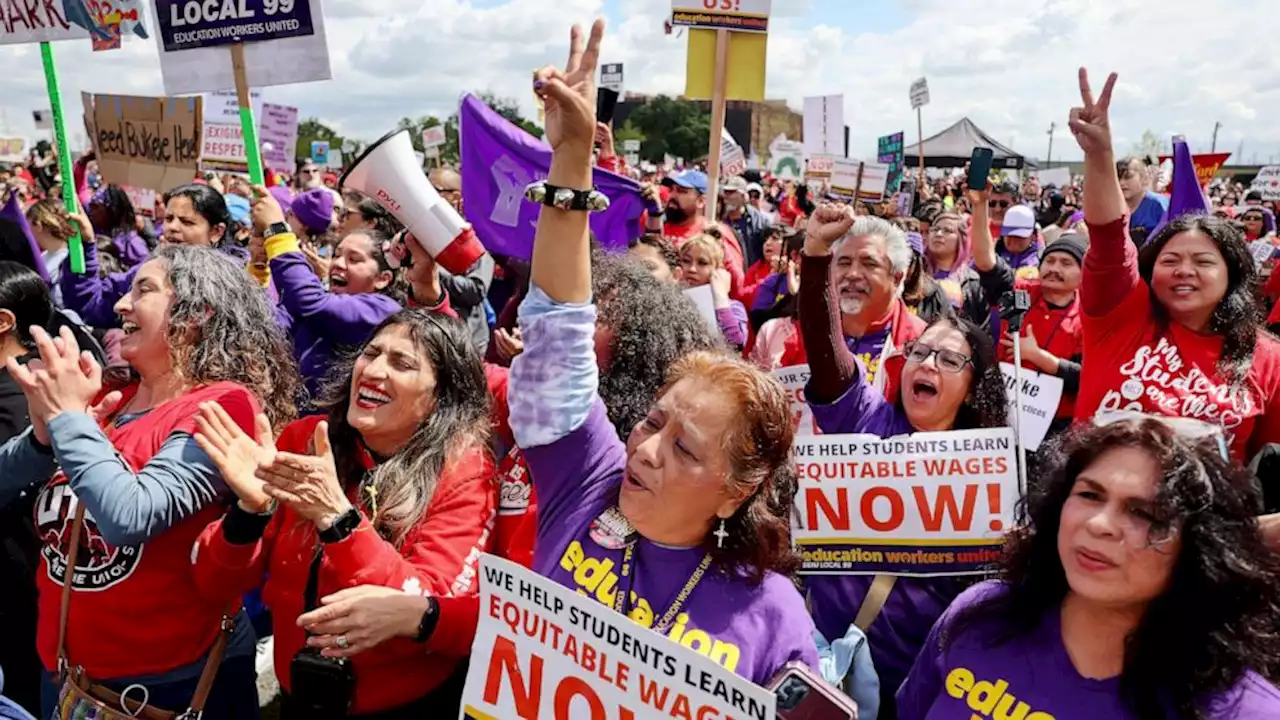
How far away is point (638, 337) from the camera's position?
264cm

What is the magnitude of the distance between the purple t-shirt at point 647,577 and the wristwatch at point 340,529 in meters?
0.38

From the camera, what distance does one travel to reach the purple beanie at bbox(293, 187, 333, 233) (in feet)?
20.6

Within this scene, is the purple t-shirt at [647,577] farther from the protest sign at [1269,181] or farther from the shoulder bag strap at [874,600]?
the protest sign at [1269,181]

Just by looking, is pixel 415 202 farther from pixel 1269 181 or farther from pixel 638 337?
pixel 1269 181

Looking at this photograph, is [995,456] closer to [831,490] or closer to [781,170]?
[831,490]

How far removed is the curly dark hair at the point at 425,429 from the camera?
2182 mm

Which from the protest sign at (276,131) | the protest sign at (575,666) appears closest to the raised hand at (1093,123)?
the protest sign at (575,666)

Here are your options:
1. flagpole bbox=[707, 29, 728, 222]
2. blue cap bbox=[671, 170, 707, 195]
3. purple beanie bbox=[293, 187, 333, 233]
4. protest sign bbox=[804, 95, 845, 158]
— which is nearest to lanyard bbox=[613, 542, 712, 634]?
flagpole bbox=[707, 29, 728, 222]

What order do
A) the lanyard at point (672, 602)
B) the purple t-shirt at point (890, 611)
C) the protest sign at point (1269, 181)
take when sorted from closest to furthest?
the lanyard at point (672, 602) < the purple t-shirt at point (890, 611) < the protest sign at point (1269, 181)

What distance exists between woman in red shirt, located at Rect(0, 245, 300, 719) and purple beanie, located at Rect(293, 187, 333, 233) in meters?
3.85

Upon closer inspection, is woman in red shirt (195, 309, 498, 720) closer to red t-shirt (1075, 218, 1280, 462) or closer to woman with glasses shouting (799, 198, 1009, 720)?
woman with glasses shouting (799, 198, 1009, 720)

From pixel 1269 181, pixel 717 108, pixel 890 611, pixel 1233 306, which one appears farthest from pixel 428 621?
pixel 1269 181

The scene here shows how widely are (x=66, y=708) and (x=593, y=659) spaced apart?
1.48 metres

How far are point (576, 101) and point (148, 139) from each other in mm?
6005
